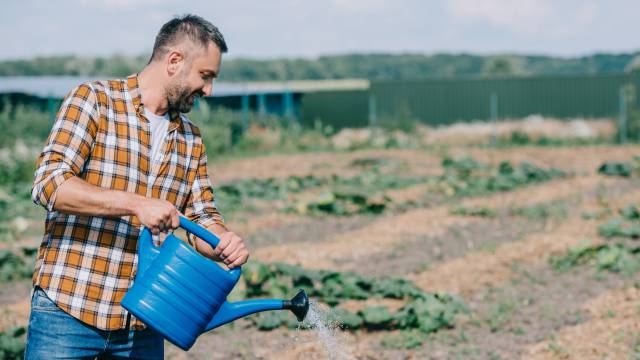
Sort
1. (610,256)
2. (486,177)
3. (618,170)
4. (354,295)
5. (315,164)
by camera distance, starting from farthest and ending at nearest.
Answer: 1. (315,164)
2. (618,170)
3. (486,177)
4. (610,256)
5. (354,295)

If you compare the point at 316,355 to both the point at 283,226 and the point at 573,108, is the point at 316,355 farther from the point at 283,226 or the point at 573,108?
the point at 573,108

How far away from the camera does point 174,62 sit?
2.63 metres

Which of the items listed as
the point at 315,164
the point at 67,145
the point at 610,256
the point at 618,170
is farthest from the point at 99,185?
the point at 315,164

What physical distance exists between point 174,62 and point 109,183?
400mm

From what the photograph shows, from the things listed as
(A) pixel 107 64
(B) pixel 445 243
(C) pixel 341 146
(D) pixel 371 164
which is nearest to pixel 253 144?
(C) pixel 341 146

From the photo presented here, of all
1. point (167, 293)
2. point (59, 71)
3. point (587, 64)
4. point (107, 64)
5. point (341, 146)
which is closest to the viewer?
point (167, 293)

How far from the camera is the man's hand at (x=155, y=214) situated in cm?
239

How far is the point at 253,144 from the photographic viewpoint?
2155cm

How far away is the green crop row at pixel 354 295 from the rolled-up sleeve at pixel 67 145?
3547 millimetres

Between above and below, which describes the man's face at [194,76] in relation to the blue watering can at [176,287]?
above

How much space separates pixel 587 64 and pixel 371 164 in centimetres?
7821

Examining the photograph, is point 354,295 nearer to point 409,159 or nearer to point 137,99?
point 137,99

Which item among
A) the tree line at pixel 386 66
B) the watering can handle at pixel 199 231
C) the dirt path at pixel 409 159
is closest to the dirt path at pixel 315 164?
the dirt path at pixel 409 159

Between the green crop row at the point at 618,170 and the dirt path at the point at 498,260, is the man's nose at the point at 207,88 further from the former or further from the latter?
the green crop row at the point at 618,170
